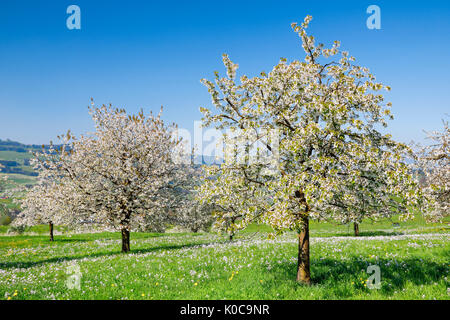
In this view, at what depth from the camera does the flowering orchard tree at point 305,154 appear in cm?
811

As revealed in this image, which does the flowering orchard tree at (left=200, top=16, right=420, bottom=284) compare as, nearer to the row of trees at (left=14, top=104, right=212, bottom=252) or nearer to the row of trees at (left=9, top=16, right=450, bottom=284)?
the row of trees at (left=9, top=16, right=450, bottom=284)

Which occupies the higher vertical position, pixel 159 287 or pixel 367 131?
pixel 367 131

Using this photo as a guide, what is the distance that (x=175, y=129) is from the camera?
76.9 feet

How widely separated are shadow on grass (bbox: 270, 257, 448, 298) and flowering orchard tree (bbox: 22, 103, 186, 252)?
11487 millimetres

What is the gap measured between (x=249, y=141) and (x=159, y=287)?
6309mm

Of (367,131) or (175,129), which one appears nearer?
(367,131)

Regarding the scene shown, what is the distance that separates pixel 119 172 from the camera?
20109 mm

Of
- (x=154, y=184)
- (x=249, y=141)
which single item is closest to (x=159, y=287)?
(x=249, y=141)

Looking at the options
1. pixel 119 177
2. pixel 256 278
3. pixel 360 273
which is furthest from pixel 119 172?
pixel 360 273

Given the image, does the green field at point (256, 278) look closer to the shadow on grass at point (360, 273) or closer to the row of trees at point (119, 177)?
the shadow on grass at point (360, 273)

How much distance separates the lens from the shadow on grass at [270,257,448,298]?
9570 millimetres

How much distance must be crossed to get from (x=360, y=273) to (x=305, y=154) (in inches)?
213

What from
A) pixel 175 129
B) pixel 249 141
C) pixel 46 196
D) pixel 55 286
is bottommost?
pixel 55 286
